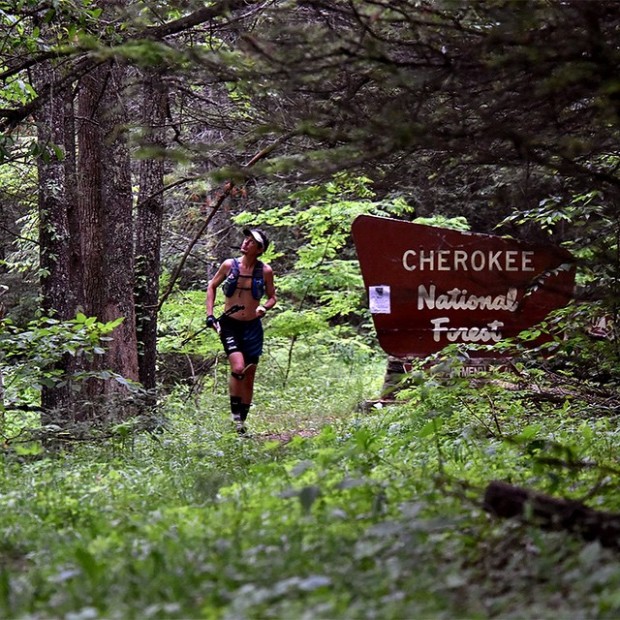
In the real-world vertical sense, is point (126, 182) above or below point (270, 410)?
above

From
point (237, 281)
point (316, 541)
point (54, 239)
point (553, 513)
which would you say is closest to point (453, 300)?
point (237, 281)

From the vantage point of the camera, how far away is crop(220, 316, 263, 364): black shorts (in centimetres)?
1123

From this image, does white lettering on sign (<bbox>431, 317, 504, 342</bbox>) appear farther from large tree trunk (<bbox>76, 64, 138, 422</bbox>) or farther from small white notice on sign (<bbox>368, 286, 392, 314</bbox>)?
large tree trunk (<bbox>76, 64, 138, 422</bbox>)

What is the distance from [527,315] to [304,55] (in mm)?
5631

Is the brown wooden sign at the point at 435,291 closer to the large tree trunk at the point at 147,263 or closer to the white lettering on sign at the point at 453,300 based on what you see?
the white lettering on sign at the point at 453,300

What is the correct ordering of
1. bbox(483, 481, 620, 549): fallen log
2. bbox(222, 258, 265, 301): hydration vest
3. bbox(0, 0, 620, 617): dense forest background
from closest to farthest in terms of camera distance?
1. bbox(483, 481, 620, 549): fallen log
2. bbox(0, 0, 620, 617): dense forest background
3. bbox(222, 258, 265, 301): hydration vest

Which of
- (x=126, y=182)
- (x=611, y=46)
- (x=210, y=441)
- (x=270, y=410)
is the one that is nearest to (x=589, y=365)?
(x=210, y=441)

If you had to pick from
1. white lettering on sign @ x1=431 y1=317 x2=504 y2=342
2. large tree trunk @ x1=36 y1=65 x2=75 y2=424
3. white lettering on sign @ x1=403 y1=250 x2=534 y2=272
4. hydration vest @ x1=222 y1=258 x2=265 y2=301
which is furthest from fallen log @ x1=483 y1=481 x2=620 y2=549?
large tree trunk @ x1=36 y1=65 x2=75 y2=424

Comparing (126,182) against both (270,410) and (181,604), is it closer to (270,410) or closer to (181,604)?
(270,410)

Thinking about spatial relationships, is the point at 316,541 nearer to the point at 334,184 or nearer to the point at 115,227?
the point at 334,184

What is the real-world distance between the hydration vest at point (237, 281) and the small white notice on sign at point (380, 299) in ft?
7.20

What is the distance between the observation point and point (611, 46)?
472 centimetres

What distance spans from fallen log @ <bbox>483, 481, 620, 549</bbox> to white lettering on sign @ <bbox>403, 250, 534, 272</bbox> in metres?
5.44

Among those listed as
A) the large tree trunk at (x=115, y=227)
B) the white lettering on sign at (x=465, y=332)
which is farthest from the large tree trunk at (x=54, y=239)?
the white lettering on sign at (x=465, y=332)
